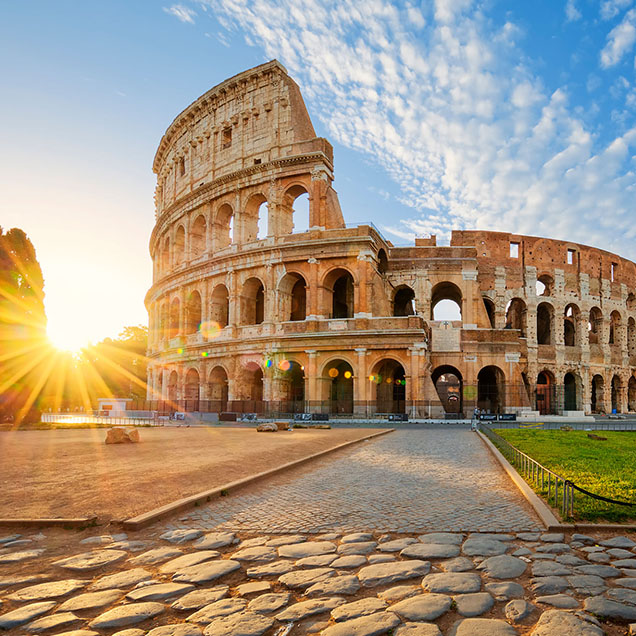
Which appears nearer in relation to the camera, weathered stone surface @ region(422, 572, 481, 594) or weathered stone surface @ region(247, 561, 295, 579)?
weathered stone surface @ region(422, 572, 481, 594)

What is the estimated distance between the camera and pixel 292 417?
90.1 ft

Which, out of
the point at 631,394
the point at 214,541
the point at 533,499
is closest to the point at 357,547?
the point at 214,541

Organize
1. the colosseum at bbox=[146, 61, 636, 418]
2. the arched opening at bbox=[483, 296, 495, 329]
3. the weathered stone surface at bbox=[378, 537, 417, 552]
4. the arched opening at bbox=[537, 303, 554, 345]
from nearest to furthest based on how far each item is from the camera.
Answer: the weathered stone surface at bbox=[378, 537, 417, 552] → the colosseum at bbox=[146, 61, 636, 418] → the arched opening at bbox=[483, 296, 495, 329] → the arched opening at bbox=[537, 303, 554, 345]

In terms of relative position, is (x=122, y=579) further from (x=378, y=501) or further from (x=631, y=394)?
(x=631, y=394)

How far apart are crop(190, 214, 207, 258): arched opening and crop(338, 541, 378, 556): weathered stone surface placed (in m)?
33.7

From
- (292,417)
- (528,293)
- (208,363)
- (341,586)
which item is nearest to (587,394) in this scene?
(528,293)

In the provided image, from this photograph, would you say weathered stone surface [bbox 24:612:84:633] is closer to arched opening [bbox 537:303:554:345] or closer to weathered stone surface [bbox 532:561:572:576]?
weathered stone surface [bbox 532:561:572:576]

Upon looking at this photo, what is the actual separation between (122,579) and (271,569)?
115 centimetres

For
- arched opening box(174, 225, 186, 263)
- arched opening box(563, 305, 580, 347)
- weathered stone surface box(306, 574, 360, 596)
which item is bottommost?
weathered stone surface box(306, 574, 360, 596)

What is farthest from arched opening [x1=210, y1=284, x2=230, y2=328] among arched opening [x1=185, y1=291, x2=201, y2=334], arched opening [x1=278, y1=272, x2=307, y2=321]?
arched opening [x1=278, y1=272, x2=307, y2=321]

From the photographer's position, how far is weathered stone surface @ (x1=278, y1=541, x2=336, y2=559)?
451 centimetres

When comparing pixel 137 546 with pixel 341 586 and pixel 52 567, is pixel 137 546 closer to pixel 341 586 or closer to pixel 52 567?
pixel 52 567

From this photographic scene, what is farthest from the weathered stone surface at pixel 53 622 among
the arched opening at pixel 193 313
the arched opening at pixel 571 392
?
the arched opening at pixel 571 392

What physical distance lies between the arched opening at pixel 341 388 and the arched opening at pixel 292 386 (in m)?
2.03
